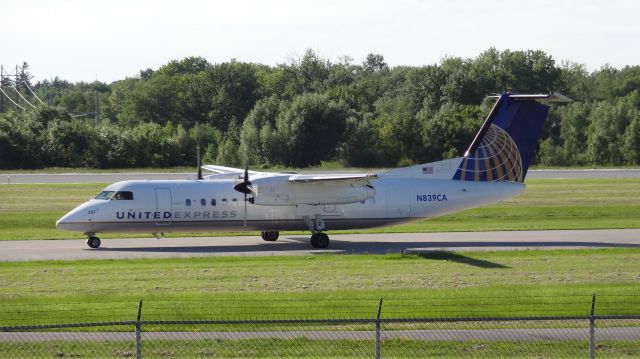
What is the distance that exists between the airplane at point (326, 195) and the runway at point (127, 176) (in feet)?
94.8

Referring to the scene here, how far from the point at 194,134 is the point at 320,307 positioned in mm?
63659

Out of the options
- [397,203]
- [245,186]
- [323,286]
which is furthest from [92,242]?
[323,286]

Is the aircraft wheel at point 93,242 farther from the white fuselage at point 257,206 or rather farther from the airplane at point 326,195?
the white fuselage at point 257,206

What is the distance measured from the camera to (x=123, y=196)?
31.7 m

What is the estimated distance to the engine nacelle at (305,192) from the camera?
32094 mm

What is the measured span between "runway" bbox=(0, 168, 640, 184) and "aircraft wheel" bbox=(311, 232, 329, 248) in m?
29.6

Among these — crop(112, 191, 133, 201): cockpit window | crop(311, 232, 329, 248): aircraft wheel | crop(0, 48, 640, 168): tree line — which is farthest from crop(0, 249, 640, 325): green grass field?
crop(0, 48, 640, 168): tree line

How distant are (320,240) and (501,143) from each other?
758cm

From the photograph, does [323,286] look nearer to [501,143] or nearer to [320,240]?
[320,240]

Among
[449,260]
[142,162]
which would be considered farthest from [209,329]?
[142,162]

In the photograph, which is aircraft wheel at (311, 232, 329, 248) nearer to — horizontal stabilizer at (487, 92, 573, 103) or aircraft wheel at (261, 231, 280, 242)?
aircraft wheel at (261, 231, 280, 242)

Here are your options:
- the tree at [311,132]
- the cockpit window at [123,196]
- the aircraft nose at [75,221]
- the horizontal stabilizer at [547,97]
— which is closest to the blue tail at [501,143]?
the horizontal stabilizer at [547,97]

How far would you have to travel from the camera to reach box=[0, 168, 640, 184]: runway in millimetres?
62125

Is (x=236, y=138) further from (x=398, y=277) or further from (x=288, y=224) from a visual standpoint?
(x=398, y=277)
